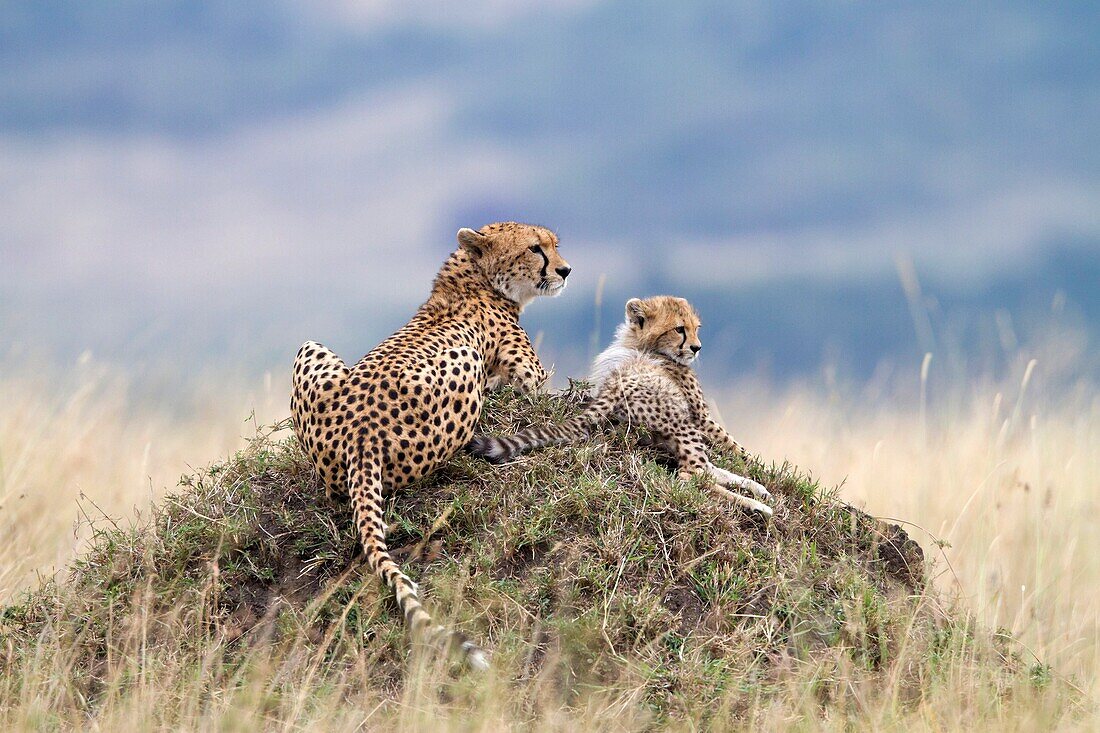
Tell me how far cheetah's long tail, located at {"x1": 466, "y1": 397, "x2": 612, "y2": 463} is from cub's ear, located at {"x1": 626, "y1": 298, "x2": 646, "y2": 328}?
2.40ft

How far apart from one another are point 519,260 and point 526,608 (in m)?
2.10

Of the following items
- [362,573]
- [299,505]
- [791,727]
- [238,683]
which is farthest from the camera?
[299,505]

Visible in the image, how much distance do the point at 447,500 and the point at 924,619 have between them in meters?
2.20

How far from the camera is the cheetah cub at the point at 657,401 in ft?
18.0

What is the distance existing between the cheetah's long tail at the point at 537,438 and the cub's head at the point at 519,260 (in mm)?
828

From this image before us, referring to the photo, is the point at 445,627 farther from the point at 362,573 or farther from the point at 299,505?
the point at 299,505

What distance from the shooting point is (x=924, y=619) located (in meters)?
5.30

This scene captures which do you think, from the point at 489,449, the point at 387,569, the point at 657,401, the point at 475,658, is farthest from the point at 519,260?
the point at 475,658

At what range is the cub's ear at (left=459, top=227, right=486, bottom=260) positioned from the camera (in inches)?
246

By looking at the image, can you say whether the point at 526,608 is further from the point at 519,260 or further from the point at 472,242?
the point at 472,242

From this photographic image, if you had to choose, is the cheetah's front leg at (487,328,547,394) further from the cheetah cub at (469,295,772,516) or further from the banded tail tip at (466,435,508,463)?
the banded tail tip at (466,435,508,463)

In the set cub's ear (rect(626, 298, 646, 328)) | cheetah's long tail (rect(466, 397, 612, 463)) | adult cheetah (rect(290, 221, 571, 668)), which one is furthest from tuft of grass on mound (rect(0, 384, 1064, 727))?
cub's ear (rect(626, 298, 646, 328))

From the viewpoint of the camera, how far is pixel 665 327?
6.16m

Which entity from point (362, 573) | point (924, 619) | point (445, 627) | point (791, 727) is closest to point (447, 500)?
point (362, 573)
